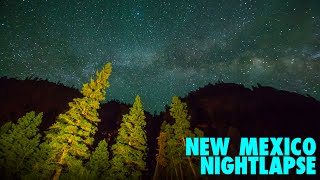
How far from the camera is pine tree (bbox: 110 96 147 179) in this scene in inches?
1010

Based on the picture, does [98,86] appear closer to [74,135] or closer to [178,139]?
[74,135]

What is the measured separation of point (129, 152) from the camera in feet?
87.1

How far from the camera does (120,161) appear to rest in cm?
2597

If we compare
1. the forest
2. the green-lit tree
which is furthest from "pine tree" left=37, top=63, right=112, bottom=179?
the green-lit tree

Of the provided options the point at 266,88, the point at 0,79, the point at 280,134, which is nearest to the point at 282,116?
the point at 280,134

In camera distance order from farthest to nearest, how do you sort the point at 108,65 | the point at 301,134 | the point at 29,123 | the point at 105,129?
the point at 105,129
the point at 301,134
the point at 29,123
the point at 108,65

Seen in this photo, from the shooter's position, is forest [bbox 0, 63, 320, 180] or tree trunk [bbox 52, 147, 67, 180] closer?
tree trunk [bbox 52, 147, 67, 180]

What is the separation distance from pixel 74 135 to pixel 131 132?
7781mm

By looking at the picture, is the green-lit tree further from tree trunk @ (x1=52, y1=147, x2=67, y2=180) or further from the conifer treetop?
tree trunk @ (x1=52, y1=147, x2=67, y2=180)

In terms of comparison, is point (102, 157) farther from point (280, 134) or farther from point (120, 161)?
point (280, 134)

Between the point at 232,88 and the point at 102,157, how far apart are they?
42.8m

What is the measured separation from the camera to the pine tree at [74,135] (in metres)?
20.3

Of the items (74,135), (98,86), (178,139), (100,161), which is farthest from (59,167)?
(178,139)

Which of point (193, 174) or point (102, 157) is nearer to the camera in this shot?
point (102, 157)
